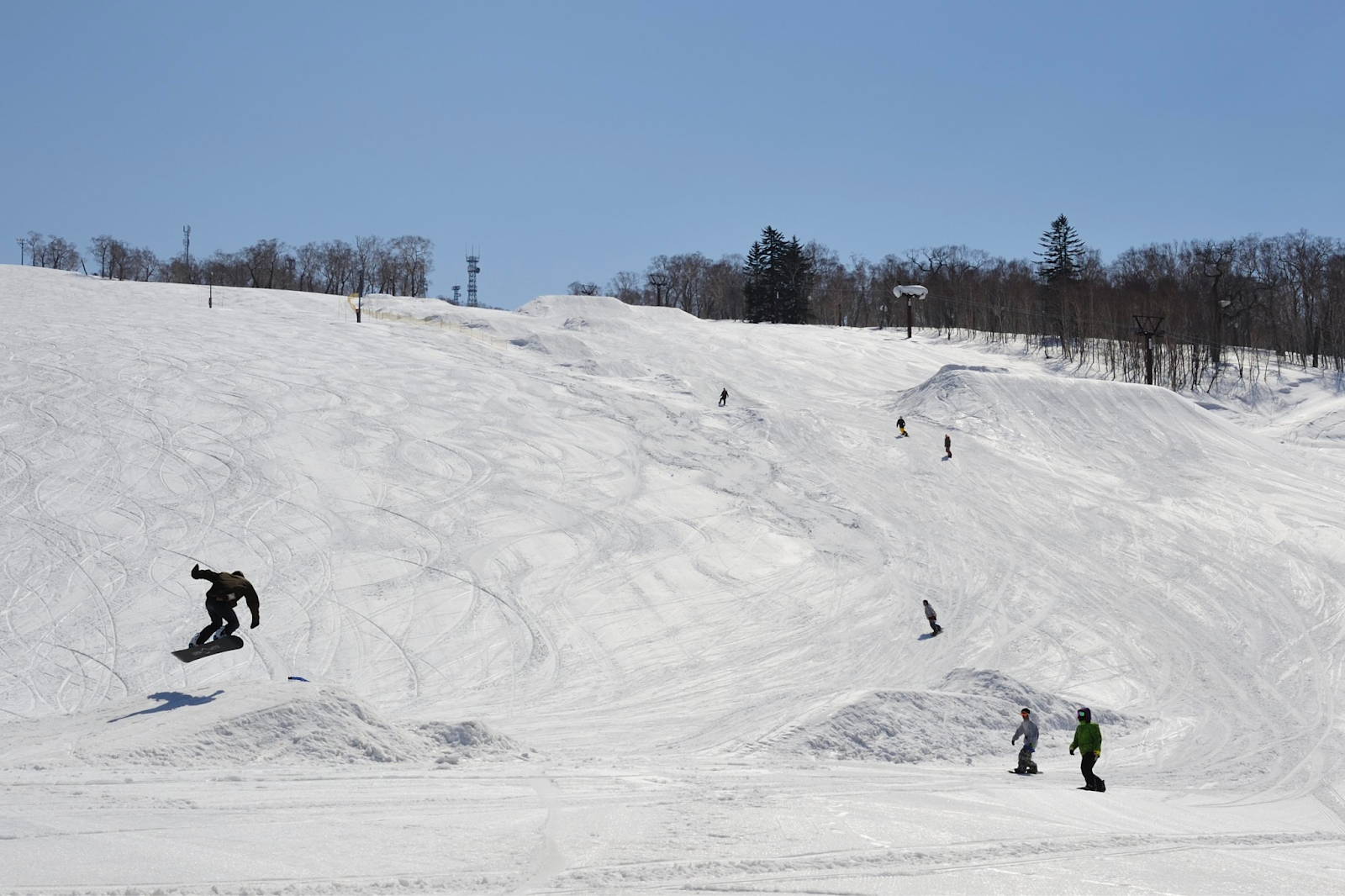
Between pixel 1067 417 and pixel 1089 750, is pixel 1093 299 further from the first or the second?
pixel 1089 750

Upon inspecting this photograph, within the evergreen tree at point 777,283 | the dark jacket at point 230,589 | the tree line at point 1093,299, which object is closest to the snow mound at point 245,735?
the dark jacket at point 230,589

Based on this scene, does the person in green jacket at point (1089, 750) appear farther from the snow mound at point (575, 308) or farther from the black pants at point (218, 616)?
the snow mound at point (575, 308)

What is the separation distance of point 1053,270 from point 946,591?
6891 cm

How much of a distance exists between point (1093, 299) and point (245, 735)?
62.9 meters

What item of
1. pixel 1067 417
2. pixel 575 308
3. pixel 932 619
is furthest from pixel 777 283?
pixel 932 619

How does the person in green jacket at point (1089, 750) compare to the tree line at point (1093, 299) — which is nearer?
the person in green jacket at point (1089, 750)

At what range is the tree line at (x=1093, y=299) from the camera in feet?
194

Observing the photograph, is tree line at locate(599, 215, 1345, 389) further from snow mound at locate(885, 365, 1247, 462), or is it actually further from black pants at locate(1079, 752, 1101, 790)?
black pants at locate(1079, 752, 1101, 790)

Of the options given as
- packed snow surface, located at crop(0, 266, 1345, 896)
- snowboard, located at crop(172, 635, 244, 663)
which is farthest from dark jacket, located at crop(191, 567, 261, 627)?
packed snow surface, located at crop(0, 266, 1345, 896)

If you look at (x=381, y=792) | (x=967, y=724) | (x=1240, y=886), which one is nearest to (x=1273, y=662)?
(x=967, y=724)

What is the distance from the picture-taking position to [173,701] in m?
11.3

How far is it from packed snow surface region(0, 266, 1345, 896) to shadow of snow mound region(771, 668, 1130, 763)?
7 cm

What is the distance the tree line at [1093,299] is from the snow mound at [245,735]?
50079 mm

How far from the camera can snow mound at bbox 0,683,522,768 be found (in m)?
9.68
